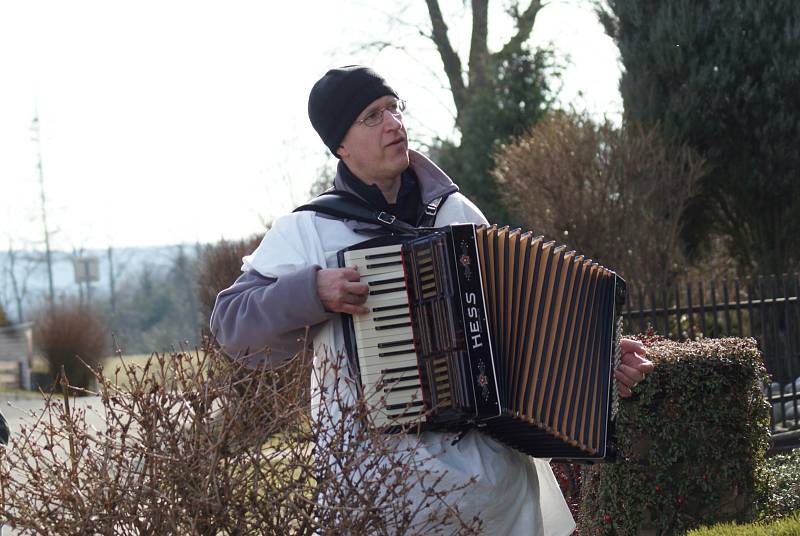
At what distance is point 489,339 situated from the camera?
124 inches

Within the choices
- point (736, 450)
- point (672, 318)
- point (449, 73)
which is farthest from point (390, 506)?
point (449, 73)

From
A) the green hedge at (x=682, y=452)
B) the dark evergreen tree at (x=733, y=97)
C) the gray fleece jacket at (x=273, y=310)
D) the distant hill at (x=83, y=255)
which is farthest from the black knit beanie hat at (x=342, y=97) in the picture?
the distant hill at (x=83, y=255)

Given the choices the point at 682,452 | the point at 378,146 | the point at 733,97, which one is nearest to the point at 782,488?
the point at 682,452

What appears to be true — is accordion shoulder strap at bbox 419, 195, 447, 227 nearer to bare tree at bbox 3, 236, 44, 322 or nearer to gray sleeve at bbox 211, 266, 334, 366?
gray sleeve at bbox 211, 266, 334, 366

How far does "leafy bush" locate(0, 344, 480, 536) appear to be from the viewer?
2.44 m

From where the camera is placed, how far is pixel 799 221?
13.5 m

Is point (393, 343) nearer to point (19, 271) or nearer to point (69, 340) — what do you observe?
point (69, 340)

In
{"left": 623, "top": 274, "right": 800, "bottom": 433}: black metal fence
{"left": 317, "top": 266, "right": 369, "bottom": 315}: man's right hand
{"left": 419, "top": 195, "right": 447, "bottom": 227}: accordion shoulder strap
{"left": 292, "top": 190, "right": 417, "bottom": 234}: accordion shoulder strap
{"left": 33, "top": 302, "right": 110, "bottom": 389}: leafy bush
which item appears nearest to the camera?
{"left": 317, "top": 266, "right": 369, "bottom": 315}: man's right hand

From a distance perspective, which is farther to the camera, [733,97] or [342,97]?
[733,97]

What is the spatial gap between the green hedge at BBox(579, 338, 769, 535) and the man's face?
249cm

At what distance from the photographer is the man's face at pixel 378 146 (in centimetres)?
346

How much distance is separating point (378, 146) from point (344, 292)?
0.57m

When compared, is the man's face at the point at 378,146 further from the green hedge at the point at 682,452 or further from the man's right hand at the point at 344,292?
the green hedge at the point at 682,452

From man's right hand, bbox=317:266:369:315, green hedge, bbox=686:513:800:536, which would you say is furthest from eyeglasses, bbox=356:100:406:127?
green hedge, bbox=686:513:800:536
